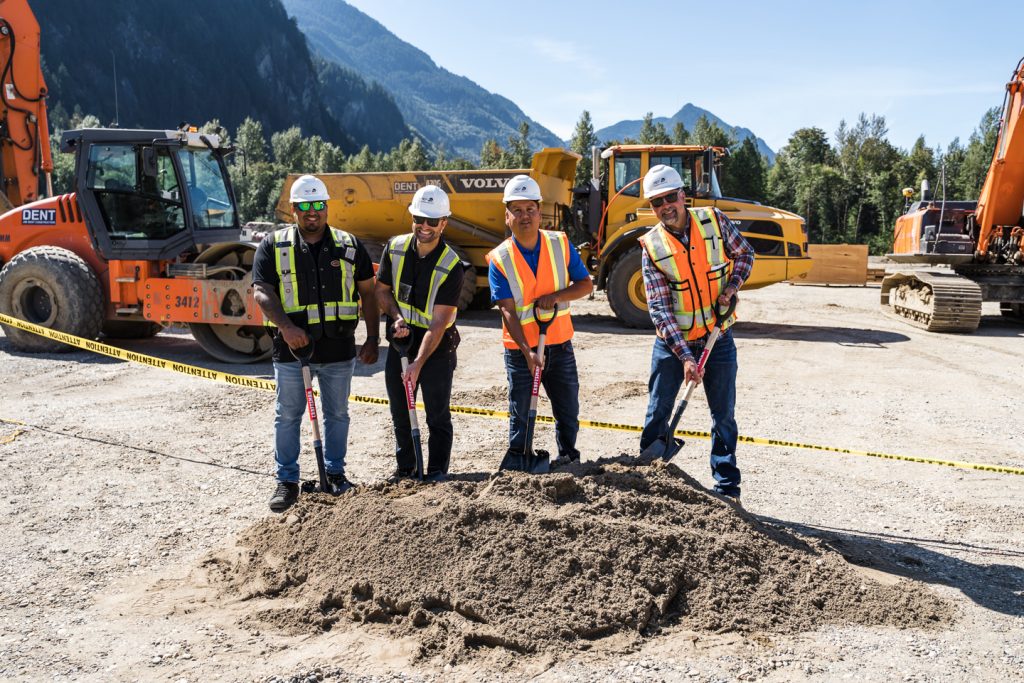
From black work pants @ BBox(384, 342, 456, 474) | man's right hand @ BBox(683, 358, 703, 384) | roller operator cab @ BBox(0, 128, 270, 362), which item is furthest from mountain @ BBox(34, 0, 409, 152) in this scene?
man's right hand @ BBox(683, 358, 703, 384)

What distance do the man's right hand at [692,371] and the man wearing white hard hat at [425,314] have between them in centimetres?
136

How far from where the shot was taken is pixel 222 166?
10.1m

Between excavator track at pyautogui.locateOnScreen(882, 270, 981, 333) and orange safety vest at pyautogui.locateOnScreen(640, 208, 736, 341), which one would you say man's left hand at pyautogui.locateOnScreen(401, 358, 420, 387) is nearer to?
orange safety vest at pyautogui.locateOnScreen(640, 208, 736, 341)

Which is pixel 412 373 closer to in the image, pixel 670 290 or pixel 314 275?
pixel 314 275

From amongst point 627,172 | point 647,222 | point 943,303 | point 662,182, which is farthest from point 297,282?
point 943,303

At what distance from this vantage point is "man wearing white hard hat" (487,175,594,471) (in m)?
4.59

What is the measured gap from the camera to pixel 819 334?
40.6 feet

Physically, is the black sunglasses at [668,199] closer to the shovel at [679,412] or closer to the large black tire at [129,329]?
the shovel at [679,412]

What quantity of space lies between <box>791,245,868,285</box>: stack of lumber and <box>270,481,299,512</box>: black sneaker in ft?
61.9

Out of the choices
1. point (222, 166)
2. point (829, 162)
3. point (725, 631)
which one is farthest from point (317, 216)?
point (829, 162)

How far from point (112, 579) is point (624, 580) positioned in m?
2.58

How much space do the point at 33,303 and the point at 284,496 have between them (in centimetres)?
709

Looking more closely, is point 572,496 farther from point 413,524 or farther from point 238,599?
Result: point 238,599

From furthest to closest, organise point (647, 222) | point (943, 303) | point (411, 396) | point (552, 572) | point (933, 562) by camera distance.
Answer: point (647, 222) < point (943, 303) < point (411, 396) < point (933, 562) < point (552, 572)
